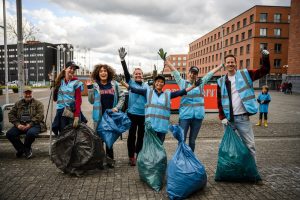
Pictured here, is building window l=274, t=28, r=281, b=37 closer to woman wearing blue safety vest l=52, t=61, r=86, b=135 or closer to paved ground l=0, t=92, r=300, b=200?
paved ground l=0, t=92, r=300, b=200

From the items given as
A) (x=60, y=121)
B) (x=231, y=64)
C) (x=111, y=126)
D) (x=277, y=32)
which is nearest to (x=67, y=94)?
(x=60, y=121)

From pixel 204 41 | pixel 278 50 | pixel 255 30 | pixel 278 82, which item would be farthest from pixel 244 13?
pixel 204 41

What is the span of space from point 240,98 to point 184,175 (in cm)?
157

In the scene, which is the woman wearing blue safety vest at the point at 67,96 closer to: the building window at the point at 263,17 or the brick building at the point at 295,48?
the brick building at the point at 295,48

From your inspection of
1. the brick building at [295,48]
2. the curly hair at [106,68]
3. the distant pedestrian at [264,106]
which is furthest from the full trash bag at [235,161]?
the brick building at [295,48]

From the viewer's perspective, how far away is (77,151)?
4.43m

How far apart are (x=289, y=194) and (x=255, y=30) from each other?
164ft

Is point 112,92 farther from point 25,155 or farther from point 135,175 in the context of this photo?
point 25,155

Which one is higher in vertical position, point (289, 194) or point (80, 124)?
point (80, 124)

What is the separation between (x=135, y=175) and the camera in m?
4.46

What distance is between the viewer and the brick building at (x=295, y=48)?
38.9m

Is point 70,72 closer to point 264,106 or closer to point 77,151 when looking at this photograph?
point 77,151

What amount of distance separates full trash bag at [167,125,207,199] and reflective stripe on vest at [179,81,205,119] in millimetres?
894

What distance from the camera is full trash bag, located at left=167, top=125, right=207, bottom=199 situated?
3510 mm
